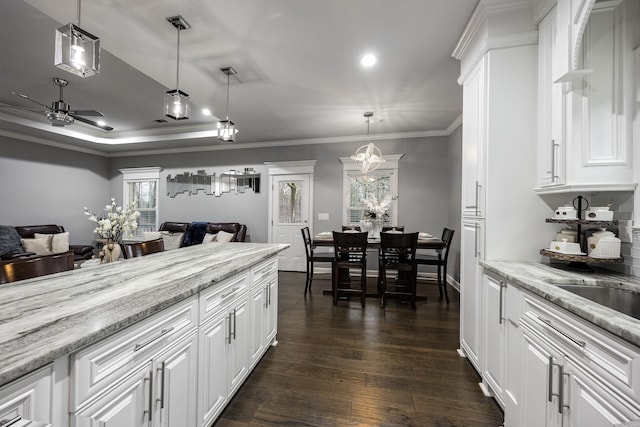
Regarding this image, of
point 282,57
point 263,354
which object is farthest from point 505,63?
point 263,354

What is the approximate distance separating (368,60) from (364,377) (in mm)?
2839

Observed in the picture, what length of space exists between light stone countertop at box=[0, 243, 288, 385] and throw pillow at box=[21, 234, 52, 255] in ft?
15.2


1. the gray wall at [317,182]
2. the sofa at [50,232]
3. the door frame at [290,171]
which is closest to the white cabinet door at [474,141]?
the gray wall at [317,182]

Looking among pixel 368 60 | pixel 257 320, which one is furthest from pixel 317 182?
pixel 257 320

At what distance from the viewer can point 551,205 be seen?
5.81ft

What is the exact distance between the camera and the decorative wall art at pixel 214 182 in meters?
5.71

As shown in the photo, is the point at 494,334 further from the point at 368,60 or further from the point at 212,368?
the point at 368,60

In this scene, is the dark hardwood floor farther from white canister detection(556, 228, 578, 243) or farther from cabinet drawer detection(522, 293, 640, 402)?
white canister detection(556, 228, 578, 243)

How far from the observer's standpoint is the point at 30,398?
61 centimetres

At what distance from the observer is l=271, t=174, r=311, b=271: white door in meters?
5.39

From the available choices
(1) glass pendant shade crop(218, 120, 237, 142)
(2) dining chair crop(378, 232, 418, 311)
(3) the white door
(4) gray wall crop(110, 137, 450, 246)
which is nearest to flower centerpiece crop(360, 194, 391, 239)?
(2) dining chair crop(378, 232, 418, 311)

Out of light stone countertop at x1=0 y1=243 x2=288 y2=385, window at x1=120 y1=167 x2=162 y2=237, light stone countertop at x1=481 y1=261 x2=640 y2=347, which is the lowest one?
light stone countertop at x1=0 y1=243 x2=288 y2=385

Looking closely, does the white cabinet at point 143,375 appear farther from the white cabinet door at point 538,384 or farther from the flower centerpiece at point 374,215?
the flower centerpiece at point 374,215

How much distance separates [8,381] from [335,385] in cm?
177
